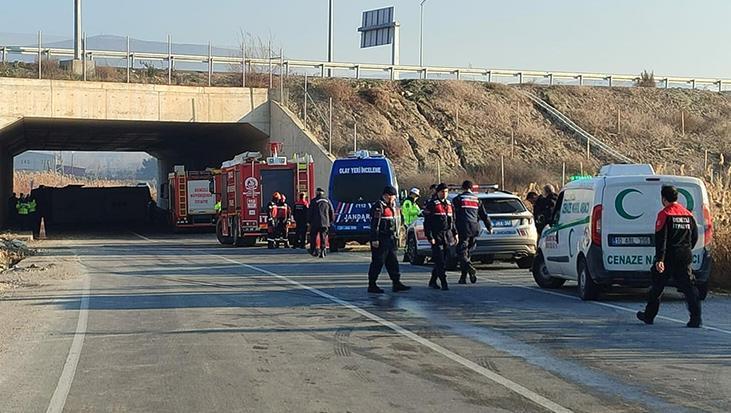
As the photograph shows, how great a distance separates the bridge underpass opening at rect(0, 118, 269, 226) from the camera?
1784 inches

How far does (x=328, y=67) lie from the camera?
5100cm

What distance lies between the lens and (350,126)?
4803 centimetres

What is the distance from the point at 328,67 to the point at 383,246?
35.3 m

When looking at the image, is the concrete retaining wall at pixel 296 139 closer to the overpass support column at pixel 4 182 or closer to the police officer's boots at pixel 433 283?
the overpass support column at pixel 4 182

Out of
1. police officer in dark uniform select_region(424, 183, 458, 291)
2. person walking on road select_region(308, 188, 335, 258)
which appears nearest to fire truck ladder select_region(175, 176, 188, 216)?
person walking on road select_region(308, 188, 335, 258)

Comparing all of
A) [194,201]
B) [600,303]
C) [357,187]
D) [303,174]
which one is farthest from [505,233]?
[194,201]

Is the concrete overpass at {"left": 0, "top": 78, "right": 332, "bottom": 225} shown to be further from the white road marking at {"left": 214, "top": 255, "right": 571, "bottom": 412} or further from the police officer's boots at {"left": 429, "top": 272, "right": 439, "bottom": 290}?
the white road marking at {"left": 214, "top": 255, "right": 571, "bottom": 412}

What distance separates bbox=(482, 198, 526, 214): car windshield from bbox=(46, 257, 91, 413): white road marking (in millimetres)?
9122

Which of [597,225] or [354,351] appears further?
[597,225]

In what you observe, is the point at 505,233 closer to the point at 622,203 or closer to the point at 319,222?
the point at 622,203

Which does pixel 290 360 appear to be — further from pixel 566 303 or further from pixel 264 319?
pixel 566 303

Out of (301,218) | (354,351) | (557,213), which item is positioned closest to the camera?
(354,351)

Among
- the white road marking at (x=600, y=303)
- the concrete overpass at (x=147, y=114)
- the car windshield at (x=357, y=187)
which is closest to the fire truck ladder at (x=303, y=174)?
the car windshield at (x=357, y=187)

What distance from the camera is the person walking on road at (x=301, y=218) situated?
30.3 metres
